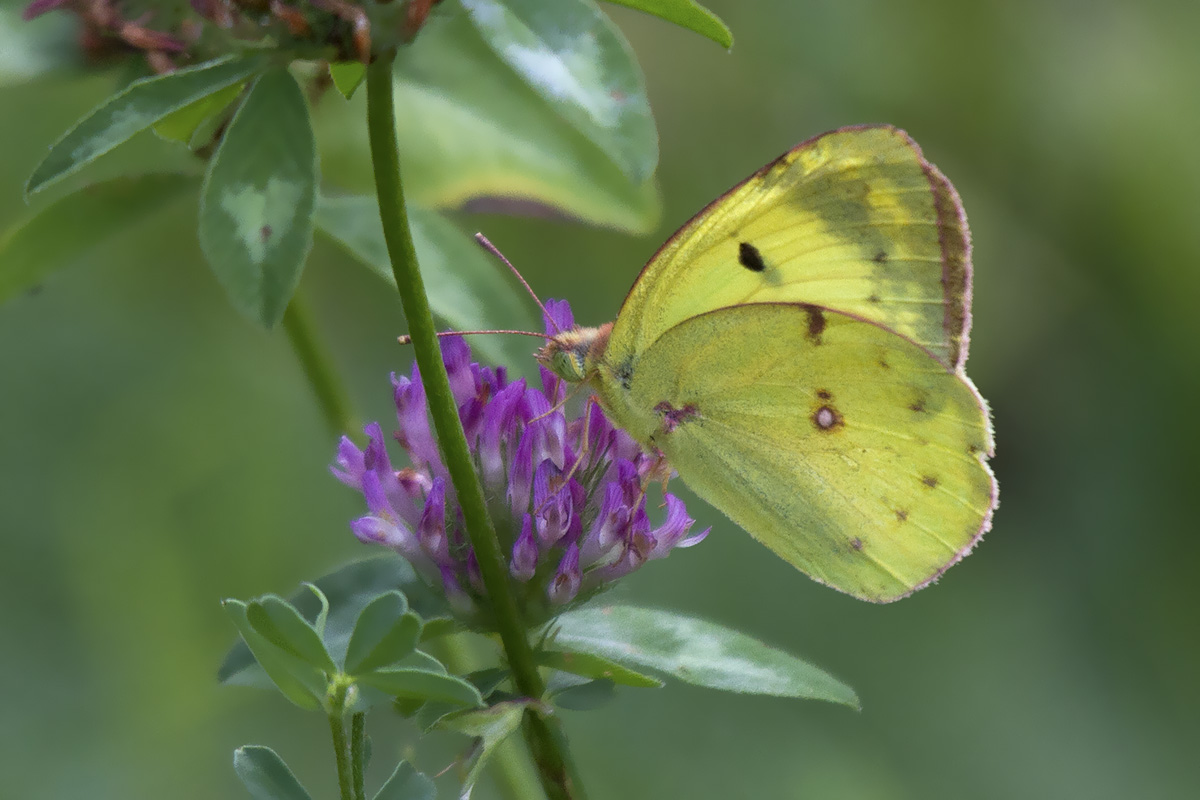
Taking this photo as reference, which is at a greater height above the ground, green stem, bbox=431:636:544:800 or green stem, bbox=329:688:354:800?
green stem, bbox=329:688:354:800

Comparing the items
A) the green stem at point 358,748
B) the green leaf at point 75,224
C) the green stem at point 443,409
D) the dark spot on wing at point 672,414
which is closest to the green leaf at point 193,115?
the green stem at point 443,409

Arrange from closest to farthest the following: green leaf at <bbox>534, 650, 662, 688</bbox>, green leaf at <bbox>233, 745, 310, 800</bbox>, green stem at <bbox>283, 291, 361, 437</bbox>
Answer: green leaf at <bbox>233, 745, 310, 800</bbox> → green leaf at <bbox>534, 650, 662, 688</bbox> → green stem at <bbox>283, 291, 361, 437</bbox>

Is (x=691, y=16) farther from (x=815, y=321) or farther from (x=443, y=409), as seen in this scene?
(x=815, y=321)

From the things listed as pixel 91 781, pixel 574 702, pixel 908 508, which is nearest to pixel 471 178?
pixel 908 508

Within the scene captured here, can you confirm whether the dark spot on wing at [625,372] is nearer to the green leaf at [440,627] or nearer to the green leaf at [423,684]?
the green leaf at [440,627]

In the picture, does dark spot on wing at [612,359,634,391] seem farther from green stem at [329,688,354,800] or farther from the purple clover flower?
green stem at [329,688,354,800]

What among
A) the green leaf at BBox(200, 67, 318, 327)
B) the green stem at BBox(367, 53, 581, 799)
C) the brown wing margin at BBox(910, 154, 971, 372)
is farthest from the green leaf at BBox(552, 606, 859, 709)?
the brown wing margin at BBox(910, 154, 971, 372)
